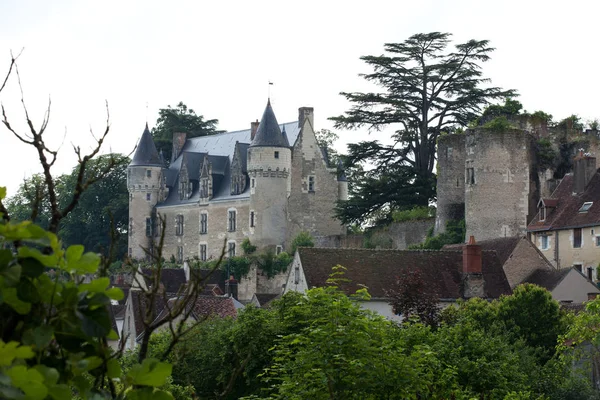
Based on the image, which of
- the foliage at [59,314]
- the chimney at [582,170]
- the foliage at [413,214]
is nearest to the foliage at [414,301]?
the chimney at [582,170]

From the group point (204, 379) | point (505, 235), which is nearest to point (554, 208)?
point (505, 235)

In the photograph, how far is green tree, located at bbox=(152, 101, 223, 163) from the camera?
3327 inches

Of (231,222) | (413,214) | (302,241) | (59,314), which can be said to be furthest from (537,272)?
(59,314)

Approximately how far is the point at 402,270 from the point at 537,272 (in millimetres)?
5429

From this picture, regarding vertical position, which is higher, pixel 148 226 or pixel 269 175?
pixel 269 175

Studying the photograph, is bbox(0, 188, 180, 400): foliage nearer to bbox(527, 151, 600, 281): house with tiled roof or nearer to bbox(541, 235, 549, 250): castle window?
bbox(527, 151, 600, 281): house with tiled roof

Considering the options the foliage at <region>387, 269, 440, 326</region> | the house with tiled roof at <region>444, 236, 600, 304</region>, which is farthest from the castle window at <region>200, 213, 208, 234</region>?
the foliage at <region>387, 269, 440, 326</region>

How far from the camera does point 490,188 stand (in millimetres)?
52188

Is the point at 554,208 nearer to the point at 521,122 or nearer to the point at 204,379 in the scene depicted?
the point at 521,122

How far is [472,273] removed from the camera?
4384 cm

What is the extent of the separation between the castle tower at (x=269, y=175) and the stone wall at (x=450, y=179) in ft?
47.7

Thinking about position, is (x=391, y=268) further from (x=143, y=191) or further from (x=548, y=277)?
(x=143, y=191)

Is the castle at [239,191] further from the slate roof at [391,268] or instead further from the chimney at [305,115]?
the slate roof at [391,268]

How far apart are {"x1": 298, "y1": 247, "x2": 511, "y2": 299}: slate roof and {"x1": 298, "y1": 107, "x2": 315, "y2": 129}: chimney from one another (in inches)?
1068
